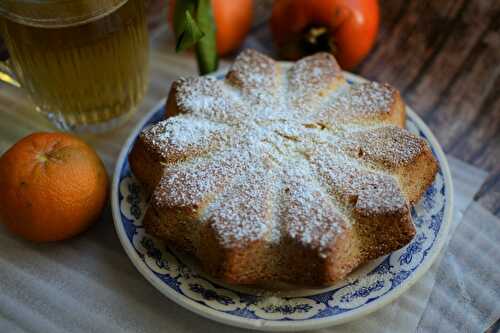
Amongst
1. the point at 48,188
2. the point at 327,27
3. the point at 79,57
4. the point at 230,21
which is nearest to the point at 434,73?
the point at 327,27

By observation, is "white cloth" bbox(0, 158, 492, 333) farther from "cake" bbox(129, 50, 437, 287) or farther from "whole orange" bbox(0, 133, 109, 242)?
"cake" bbox(129, 50, 437, 287)

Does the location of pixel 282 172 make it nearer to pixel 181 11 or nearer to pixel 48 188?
pixel 48 188

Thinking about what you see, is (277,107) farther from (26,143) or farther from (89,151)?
(26,143)

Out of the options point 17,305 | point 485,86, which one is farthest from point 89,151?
point 485,86

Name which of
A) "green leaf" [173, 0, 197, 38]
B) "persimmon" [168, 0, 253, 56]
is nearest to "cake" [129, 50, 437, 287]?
"green leaf" [173, 0, 197, 38]

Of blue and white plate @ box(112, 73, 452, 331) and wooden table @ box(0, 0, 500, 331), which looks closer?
blue and white plate @ box(112, 73, 452, 331)

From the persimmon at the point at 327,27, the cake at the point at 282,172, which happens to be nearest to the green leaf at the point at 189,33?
the cake at the point at 282,172

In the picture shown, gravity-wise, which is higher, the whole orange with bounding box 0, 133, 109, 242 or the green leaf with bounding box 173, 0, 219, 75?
the green leaf with bounding box 173, 0, 219, 75
